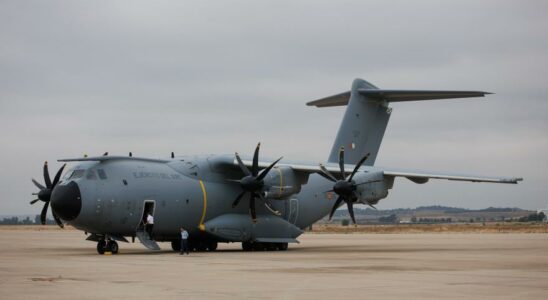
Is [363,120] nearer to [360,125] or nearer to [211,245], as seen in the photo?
[360,125]

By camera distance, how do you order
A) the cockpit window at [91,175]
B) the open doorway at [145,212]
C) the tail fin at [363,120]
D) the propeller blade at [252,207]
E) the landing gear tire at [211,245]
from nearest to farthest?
the cockpit window at [91,175] → the open doorway at [145,212] → the propeller blade at [252,207] → the landing gear tire at [211,245] → the tail fin at [363,120]

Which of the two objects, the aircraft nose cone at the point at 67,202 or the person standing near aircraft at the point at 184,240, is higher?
the aircraft nose cone at the point at 67,202

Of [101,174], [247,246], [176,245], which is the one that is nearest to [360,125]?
[247,246]

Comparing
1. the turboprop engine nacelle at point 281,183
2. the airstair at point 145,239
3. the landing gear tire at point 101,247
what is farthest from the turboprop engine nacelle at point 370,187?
the landing gear tire at point 101,247

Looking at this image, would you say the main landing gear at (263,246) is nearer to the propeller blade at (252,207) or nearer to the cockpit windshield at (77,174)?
the propeller blade at (252,207)

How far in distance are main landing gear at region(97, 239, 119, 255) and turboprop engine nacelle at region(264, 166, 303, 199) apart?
588 centimetres

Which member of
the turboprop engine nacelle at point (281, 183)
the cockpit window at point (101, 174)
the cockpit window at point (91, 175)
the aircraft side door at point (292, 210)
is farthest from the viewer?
the aircraft side door at point (292, 210)

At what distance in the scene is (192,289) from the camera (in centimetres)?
1524

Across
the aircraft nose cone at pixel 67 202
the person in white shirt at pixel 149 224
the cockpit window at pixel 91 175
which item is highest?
the cockpit window at pixel 91 175

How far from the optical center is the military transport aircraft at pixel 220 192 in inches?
1145

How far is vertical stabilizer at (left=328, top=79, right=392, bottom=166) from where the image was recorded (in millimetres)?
36500

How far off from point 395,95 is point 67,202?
49.3 ft

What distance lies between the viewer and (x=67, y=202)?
1108 inches

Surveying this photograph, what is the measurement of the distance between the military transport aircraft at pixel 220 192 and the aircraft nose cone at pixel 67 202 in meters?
0.03
